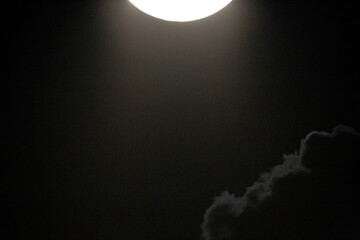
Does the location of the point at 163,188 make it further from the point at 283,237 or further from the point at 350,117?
the point at 350,117

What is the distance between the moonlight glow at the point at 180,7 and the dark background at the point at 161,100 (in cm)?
45

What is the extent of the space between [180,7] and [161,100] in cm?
50

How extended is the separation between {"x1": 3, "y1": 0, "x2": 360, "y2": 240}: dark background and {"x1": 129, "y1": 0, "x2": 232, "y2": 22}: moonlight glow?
0.45m

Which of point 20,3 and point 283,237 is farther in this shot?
point 20,3

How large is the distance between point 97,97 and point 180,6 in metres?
0.56

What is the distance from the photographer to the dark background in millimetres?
1358

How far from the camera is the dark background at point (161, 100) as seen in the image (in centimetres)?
136

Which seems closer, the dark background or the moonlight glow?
the moonlight glow

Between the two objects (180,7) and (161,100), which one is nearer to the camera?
(180,7)

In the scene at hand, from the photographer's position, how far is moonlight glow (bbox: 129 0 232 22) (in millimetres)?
957

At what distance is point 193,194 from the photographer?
1.36 m

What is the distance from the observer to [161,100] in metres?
1.43

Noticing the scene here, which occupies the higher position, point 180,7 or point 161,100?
point 161,100

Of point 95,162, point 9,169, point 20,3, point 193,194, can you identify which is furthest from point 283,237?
point 20,3
